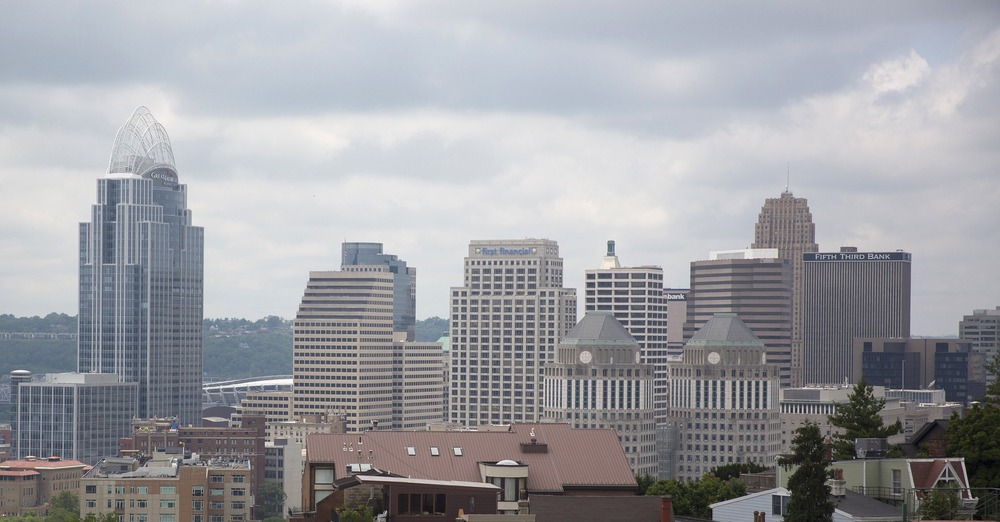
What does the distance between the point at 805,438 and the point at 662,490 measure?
5325cm

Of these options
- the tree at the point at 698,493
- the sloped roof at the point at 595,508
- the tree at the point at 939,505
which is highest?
the tree at the point at 939,505

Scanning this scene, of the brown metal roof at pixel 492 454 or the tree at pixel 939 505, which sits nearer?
the tree at pixel 939 505

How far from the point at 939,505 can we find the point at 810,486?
21.4 ft

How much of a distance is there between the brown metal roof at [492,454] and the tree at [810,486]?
17.6 m

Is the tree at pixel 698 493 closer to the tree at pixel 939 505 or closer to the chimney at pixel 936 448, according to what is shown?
the chimney at pixel 936 448

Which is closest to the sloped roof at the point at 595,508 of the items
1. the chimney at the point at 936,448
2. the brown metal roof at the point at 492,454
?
the brown metal roof at the point at 492,454

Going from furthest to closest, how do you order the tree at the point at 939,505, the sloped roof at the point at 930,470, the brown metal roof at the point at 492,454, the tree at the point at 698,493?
the tree at the point at 698,493
the brown metal roof at the point at 492,454
the sloped roof at the point at 930,470
the tree at the point at 939,505

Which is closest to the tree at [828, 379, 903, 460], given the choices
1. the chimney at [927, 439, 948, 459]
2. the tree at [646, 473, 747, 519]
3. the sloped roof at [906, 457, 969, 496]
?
the tree at [646, 473, 747, 519]

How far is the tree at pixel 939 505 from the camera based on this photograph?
84.2m

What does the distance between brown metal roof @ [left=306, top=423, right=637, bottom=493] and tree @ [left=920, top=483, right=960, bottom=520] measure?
22.4 meters

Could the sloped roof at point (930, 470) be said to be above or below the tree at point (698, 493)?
above

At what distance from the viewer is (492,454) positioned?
347 ft

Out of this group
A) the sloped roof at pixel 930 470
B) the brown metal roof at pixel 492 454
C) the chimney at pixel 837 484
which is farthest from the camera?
the brown metal roof at pixel 492 454

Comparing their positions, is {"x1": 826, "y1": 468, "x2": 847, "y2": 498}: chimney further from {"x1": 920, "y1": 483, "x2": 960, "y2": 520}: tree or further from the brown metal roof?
the brown metal roof
